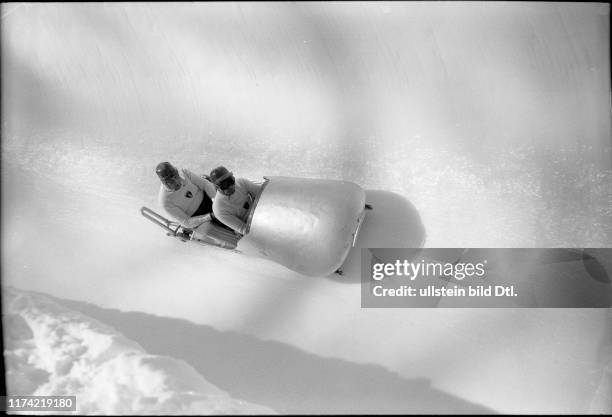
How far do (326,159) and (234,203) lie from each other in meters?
1.23

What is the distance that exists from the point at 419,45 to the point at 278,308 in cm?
313

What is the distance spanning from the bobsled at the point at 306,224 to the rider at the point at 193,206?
308mm

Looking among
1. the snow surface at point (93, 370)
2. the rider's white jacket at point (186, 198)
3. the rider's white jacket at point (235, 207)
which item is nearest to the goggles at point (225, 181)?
the rider's white jacket at point (235, 207)

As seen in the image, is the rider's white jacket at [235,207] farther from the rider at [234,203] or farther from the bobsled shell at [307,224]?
the bobsled shell at [307,224]

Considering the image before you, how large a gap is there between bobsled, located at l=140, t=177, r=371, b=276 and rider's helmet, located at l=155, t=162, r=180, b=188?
2.38 ft

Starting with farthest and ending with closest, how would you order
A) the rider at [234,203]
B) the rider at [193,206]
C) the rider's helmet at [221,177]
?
the rider at [193,206]
the rider at [234,203]
the rider's helmet at [221,177]

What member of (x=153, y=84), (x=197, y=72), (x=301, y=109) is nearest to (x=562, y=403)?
(x=301, y=109)

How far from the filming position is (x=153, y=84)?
5.50m

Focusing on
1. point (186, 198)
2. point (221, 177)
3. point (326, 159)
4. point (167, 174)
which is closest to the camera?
point (221, 177)

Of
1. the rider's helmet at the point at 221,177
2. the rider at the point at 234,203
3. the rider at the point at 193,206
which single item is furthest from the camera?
the rider at the point at 193,206

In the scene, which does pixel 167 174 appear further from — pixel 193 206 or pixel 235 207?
pixel 235 207

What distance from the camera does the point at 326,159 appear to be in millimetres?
4629

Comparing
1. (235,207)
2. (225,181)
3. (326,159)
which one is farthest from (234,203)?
(326,159)

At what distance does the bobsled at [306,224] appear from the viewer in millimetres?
3627
